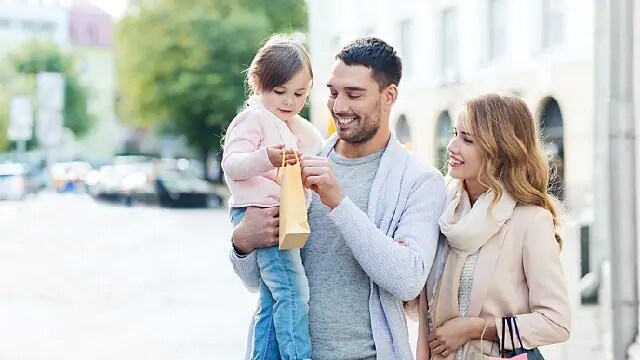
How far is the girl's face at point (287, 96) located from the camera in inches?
134

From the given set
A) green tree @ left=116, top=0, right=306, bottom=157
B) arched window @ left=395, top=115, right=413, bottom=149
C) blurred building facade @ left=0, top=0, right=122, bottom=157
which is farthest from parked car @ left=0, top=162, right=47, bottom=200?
blurred building facade @ left=0, top=0, right=122, bottom=157

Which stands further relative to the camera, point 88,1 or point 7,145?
point 88,1

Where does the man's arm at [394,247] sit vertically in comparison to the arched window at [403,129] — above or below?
below

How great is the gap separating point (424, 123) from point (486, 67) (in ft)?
17.1

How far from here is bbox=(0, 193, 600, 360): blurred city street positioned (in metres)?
11.5

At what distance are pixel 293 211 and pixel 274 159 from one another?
0.65ft

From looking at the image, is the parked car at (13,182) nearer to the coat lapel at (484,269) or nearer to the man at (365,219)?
the man at (365,219)

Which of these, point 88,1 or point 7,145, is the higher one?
point 88,1

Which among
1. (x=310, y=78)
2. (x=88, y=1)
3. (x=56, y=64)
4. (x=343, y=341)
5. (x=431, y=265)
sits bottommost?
(x=343, y=341)

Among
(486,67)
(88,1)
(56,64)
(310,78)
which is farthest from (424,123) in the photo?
(88,1)

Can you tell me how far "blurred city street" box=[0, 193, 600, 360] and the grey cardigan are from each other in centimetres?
102

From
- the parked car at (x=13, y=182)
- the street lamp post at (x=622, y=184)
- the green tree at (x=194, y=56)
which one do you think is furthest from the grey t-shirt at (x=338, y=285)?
the parked car at (x=13, y=182)

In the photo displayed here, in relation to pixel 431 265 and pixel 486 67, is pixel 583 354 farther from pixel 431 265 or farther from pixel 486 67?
pixel 486 67

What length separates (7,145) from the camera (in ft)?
271
